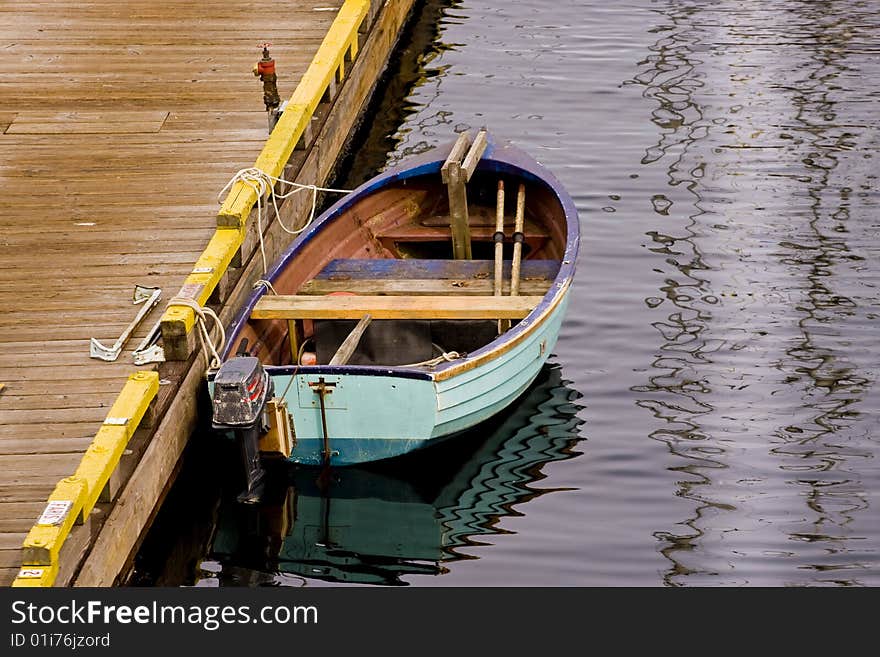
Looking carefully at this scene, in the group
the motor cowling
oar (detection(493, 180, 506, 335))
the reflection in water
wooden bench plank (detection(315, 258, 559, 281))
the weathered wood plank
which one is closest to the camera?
the motor cowling

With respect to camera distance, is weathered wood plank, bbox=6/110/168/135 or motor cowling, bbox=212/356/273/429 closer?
motor cowling, bbox=212/356/273/429

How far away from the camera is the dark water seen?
396 inches

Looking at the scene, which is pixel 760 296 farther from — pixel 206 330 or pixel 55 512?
pixel 55 512

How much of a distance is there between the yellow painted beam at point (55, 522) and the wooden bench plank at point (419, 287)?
12.2 feet

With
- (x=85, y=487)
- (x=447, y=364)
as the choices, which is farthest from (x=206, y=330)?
(x=85, y=487)

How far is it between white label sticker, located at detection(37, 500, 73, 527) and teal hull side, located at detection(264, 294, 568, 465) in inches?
85.1

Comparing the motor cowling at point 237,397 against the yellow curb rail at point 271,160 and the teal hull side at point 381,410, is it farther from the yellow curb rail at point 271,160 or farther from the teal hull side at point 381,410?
the yellow curb rail at point 271,160

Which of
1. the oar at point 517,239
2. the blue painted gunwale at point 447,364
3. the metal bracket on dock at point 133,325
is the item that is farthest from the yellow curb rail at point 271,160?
the oar at point 517,239

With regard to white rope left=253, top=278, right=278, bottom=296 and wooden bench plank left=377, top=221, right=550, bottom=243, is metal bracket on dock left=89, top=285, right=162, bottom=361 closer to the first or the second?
white rope left=253, top=278, right=278, bottom=296

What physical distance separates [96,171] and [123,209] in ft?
2.99

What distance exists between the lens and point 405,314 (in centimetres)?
1127

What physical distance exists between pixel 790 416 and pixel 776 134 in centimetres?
618

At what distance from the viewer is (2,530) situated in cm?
885

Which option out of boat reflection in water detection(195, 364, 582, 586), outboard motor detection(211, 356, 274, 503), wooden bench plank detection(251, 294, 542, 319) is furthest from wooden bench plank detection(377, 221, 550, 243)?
outboard motor detection(211, 356, 274, 503)
